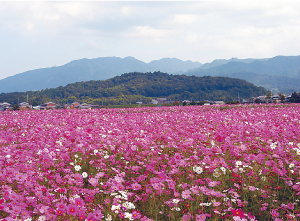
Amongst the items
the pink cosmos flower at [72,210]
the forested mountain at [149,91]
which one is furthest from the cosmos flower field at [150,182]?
the forested mountain at [149,91]

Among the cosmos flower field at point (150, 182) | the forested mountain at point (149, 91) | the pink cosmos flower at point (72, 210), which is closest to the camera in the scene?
the pink cosmos flower at point (72, 210)

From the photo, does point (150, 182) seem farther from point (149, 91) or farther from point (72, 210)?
point (149, 91)

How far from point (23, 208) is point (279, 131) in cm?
640

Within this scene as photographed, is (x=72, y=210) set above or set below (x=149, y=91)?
below

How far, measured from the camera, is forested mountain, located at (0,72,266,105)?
136 metres

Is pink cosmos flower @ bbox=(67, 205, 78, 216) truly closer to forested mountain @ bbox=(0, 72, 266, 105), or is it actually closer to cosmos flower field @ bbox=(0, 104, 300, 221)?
cosmos flower field @ bbox=(0, 104, 300, 221)

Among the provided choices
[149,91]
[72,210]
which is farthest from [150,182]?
[149,91]

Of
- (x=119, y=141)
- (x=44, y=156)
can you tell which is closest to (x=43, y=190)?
→ (x=44, y=156)

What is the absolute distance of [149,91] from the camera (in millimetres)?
160125

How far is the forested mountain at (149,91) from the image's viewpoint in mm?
136000

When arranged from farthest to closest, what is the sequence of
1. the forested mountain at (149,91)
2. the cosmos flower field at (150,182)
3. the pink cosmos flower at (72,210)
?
the forested mountain at (149,91), the cosmos flower field at (150,182), the pink cosmos flower at (72,210)

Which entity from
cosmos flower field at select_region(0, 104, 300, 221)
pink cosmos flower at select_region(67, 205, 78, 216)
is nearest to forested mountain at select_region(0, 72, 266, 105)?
cosmos flower field at select_region(0, 104, 300, 221)

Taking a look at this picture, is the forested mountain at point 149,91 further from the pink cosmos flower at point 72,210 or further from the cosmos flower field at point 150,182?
the pink cosmos flower at point 72,210

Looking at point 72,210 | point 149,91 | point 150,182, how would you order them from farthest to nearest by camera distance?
1. point 149,91
2. point 150,182
3. point 72,210
